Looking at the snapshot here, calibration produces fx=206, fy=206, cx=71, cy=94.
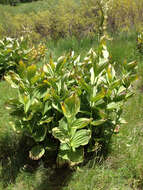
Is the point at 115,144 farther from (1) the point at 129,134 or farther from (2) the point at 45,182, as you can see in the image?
(2) the point at 45,182

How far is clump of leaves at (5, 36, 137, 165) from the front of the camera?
4.66ft

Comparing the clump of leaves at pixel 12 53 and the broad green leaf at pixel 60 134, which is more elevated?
the clump of leaves at pixel 12 53

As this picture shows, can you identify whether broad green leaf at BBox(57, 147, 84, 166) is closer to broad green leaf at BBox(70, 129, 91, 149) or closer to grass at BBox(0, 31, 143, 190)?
broad green leaf at BBox(70, 129, 91, 149)

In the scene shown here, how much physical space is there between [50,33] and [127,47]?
398 centimetres

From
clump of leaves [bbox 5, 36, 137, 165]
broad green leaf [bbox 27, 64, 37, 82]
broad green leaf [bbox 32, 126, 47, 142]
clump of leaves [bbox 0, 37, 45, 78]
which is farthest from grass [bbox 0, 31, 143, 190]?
clump of leaves [bbox 0, 37, 45, 78]

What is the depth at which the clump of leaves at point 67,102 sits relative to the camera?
1422 mm

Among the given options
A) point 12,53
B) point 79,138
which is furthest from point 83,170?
point 12,53

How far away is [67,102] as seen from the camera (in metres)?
1.33

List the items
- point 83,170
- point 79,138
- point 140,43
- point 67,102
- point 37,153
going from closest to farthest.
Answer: point 67,102
point 79,138
point 37,153
point 83,170
point 140,43

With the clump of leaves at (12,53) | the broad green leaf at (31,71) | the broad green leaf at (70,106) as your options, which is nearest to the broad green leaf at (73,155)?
the broad green leaf at (70,106)

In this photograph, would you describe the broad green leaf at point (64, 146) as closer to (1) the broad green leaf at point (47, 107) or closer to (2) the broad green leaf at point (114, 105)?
(1) the broad green leaf at point (47, 107)

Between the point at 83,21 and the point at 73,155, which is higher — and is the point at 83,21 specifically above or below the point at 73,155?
above

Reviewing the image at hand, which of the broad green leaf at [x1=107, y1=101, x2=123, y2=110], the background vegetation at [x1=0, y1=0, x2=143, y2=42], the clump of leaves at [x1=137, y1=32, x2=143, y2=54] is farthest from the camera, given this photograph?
the background vegetation at [x1=0, y1=0, x2=143, y2=42]

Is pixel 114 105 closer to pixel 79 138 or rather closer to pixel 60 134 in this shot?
pixel 79 138
